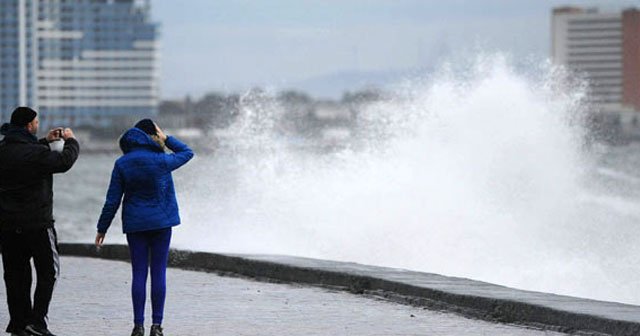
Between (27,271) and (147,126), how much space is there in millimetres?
1410

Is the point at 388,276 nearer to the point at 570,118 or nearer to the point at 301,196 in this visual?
the point at 301,196

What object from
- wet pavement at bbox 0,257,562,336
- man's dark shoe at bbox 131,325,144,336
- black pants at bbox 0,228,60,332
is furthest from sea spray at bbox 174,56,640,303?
man's dark shoe at bbox 131,325,144,336

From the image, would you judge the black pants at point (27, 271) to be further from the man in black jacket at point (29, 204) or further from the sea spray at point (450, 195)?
the sea spray at point (450, 195)

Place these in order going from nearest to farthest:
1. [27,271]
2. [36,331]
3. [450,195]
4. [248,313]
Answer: [36,331], [27,271], [248,313], [450,195]

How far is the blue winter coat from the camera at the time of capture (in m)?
9.93

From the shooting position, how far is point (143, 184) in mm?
9953

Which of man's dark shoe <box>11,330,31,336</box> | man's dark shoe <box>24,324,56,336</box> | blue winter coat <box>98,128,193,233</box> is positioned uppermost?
blue winter coat <box>98,128,193,233</box>

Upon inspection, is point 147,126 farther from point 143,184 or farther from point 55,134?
point 55,134

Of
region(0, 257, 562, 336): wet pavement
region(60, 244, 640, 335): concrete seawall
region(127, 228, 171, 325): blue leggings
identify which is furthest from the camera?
region(0, 257, 562, 336): wet pavement

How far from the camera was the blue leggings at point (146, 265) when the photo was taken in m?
10.0

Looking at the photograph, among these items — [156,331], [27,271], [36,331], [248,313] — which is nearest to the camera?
[156,331]

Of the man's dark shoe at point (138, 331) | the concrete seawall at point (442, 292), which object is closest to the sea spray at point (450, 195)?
the concrete seawall at point (442, 292)

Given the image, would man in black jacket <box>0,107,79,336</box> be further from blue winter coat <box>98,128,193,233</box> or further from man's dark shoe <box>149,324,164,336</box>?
man's dark shoe <box>149,324,164,336</box>

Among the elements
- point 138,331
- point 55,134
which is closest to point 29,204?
point 55,134
